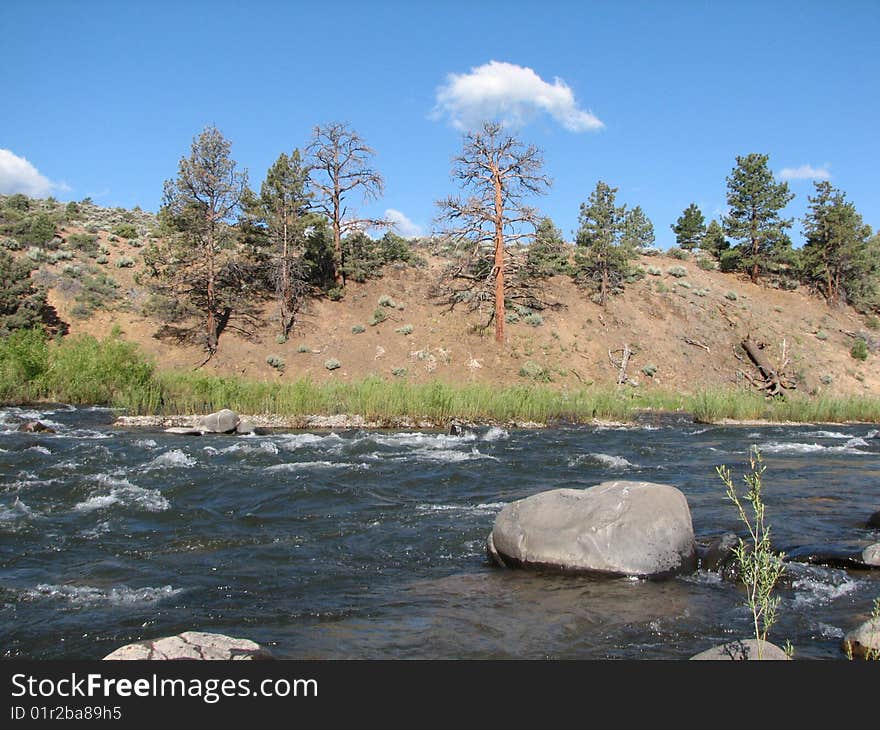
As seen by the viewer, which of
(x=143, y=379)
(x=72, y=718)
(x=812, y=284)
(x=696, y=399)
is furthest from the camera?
(x=812, y=284)

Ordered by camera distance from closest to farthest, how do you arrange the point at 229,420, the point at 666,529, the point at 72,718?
the point at 72,718 → the point at 666,529 → the point at 229,420

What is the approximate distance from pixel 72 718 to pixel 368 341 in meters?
32.3

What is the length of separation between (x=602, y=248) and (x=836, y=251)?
54.1 feet

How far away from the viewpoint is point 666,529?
25.4 ft

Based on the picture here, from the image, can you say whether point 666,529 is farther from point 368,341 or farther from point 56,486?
point 368,341

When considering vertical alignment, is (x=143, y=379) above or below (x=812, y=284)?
below

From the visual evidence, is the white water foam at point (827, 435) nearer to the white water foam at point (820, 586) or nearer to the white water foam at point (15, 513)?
the white water foam at point (820, 586)

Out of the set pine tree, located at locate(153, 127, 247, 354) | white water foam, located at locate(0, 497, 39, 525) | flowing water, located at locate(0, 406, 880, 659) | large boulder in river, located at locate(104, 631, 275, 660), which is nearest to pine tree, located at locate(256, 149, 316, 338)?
pine tree, located at locate(153, 127, 247, 354)

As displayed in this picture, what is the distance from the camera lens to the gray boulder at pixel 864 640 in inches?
210

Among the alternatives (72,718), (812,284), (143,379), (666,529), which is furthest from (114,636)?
(812,284)

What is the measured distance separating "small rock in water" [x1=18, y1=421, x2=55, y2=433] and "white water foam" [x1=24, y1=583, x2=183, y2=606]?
11.6 meters

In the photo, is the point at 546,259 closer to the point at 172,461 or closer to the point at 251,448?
the point at 251,448

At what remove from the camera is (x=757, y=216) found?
4688 cm

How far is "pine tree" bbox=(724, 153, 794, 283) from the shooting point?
45.2 meters
